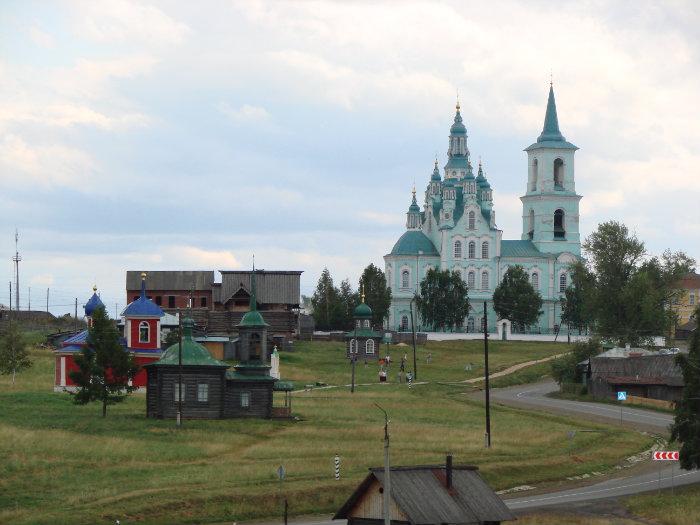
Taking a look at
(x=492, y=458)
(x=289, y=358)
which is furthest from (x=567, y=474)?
(x=289, y=358)

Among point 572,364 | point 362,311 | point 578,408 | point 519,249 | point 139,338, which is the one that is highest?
point 519,249

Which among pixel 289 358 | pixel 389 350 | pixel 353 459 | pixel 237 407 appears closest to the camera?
pixel 353 459

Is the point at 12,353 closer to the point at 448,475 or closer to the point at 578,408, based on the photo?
the point at 578,408

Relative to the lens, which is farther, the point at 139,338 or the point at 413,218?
the point at 413,218

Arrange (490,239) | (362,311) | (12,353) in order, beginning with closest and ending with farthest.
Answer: (12,353), (362,311), (490,239)

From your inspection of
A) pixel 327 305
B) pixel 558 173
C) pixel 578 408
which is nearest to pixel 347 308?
pixel 327 305

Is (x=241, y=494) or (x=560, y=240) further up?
(x=560, y=240)

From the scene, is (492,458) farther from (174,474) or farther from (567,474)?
(174,474)

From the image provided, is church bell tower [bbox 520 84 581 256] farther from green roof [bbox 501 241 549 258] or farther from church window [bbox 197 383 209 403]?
church window [bbox 197 383 209 403]

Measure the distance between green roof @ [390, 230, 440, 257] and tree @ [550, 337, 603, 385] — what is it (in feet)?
167

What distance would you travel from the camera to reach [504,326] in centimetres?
13500

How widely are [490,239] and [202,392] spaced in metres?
79.0

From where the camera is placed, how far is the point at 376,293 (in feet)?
447

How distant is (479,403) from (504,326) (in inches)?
2057
